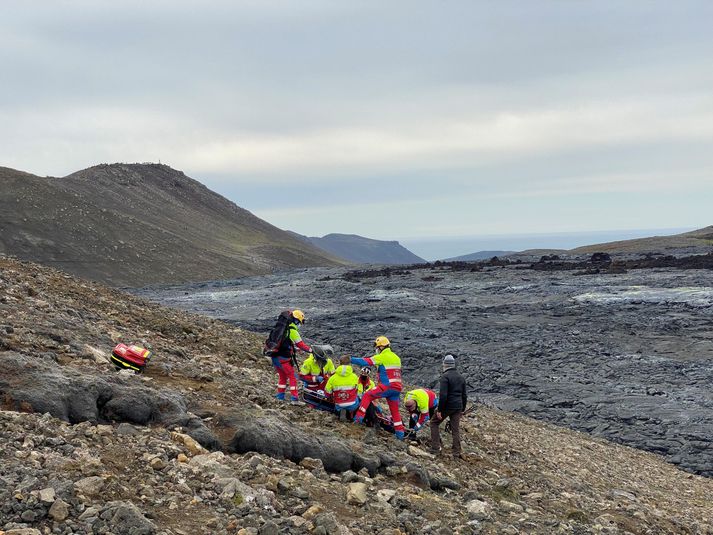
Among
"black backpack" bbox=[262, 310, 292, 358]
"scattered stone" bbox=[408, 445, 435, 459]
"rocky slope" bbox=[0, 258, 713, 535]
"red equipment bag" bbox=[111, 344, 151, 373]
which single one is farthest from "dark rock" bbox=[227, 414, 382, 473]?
"black backpack" bbox=[262, 310, 292, 358]

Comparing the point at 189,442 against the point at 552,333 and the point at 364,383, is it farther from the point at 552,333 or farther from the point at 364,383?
the point at 552,333

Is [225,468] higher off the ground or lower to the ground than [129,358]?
lower

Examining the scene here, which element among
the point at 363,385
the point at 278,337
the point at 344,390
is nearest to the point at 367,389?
the point at 363,385

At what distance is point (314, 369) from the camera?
506 inches

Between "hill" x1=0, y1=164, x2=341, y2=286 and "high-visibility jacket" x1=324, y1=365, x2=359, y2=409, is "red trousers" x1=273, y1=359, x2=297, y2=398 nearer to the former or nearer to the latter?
"high-visibility jacket" x1=324, y1=365, x2=359, y2=409

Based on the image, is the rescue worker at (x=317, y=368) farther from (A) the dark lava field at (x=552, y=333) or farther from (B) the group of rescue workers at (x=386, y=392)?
(A) the dark lava field at (x=552, y=333)

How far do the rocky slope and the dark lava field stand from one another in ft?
21.9

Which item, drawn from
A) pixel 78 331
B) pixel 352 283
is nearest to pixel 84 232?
pixel 352 283

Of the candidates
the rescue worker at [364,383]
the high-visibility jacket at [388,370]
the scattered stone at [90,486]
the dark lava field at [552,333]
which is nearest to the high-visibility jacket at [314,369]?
the rescue worker at [364,383]

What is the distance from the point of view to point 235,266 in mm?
83562

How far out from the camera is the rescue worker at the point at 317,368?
12.7 metres

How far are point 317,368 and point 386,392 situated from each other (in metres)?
1.83

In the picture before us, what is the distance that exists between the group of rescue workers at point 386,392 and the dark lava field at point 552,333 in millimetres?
8868

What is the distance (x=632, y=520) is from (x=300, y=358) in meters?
12.7
